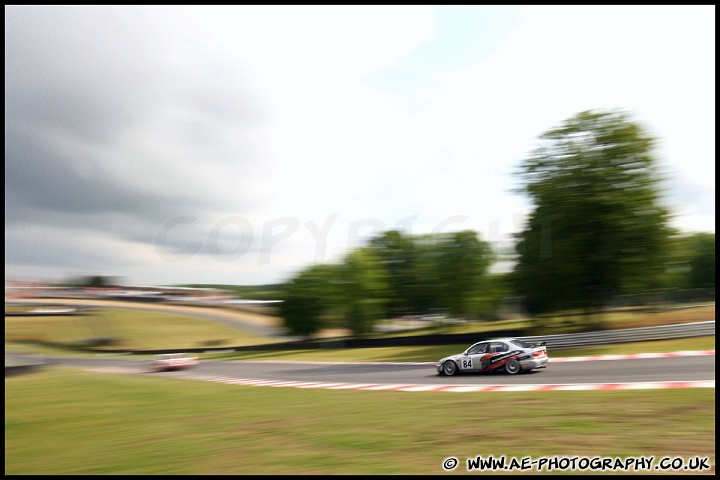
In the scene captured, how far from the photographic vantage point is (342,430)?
29.3 feet

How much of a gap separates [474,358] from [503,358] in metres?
1.04

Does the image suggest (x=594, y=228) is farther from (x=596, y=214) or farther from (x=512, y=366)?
(x=512, y=366)

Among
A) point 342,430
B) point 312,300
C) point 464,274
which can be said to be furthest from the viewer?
point 312,300

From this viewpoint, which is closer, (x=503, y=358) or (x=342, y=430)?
(x=342, y=430)

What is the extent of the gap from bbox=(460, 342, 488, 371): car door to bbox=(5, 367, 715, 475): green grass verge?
382cm

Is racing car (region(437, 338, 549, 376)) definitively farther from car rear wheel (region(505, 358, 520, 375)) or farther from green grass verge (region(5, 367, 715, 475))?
green grass verge (region(5, 367, 715, 475))

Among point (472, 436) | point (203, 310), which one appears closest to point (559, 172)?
point (472, 436)

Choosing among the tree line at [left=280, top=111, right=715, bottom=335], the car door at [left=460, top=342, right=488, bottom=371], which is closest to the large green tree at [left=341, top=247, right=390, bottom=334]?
the tree line at [left=280, top=111, right=715, bottom=335]

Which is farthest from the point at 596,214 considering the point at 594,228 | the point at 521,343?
the point at 521,343

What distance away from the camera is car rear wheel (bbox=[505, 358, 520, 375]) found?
1558cm

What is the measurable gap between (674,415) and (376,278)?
134 ft

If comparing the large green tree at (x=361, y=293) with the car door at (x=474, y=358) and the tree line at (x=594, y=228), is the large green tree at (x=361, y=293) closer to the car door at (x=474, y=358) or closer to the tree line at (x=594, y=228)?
the tree line at (x=594, y=228)

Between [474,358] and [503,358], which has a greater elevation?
[503,358]

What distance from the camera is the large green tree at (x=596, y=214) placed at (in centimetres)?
2777
